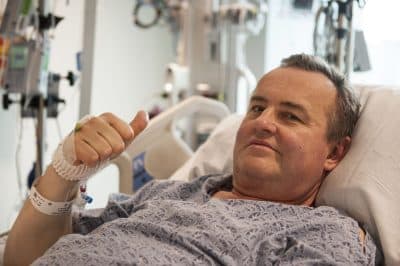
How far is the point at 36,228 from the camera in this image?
1225mm

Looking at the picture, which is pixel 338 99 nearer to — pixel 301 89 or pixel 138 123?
pixel 301 89

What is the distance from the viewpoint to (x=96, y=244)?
3.66 feet

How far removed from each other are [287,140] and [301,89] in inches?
5.5

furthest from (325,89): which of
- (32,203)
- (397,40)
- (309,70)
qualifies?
(397,40)

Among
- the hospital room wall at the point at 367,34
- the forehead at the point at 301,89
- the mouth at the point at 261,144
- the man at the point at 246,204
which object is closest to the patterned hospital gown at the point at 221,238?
the man at the point at 246,204

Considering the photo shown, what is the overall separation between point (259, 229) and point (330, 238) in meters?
0.14

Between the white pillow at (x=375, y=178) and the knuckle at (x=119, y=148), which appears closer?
the knuckle at (x=119, y=148)

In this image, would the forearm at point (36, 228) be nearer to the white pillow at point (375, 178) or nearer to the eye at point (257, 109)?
the eye at point (257, 109)

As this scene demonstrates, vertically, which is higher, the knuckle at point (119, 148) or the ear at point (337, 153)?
the knuckle at point (119, 148)

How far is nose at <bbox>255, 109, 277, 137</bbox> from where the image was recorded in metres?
1.31

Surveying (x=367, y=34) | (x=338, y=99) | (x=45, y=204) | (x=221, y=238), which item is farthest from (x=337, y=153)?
(x=367, y=34)

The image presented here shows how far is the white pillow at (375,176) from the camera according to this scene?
1222 mm

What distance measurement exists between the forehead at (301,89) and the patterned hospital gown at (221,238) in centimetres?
26

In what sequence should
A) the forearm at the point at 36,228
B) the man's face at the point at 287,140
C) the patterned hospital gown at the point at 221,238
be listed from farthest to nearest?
the man's face at the point at 287,140
the forearm at the point at 36,228
the patterned hospital gown at the point at 221,238
